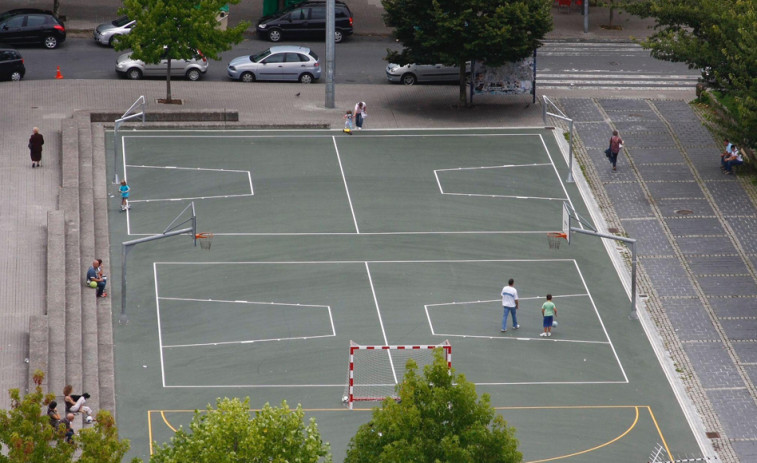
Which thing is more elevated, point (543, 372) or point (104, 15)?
point (104, 15)

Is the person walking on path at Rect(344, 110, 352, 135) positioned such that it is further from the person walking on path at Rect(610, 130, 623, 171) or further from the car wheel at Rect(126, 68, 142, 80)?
the car wheel at Rect(126, 68, 142, 80)

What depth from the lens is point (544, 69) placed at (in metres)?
57.0

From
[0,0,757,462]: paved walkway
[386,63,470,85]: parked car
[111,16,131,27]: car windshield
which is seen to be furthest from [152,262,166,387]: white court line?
[111,16,131,27]: car windshield

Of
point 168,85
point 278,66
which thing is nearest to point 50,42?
point 168,85

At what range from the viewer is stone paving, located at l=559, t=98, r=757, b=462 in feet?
121

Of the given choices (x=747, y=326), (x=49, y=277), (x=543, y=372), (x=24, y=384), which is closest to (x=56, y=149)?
(x=49, y=277)

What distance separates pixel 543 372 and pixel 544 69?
2254cm

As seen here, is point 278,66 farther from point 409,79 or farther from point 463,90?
point 463,90

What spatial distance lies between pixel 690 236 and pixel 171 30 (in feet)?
62.0

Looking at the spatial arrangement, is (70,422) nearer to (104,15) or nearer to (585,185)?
(585,185)

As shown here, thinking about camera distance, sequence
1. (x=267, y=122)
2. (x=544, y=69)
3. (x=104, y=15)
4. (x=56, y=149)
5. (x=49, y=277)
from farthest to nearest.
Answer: (x=104, y=15) → (x=544, y=69) → (x=267, y=122) → (x=56, y=149) → (x=49, y=277)

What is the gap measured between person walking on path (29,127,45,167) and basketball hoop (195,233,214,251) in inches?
272

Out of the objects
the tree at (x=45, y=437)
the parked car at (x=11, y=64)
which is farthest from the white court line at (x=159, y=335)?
the parked car at (x=11, y=64)

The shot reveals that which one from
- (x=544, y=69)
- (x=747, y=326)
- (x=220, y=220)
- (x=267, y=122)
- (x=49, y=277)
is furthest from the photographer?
(x=544, y=69)
